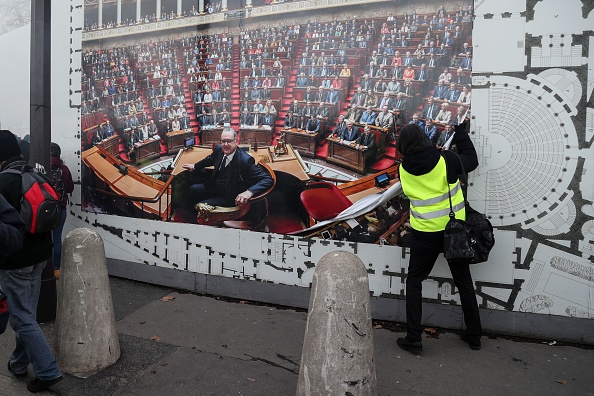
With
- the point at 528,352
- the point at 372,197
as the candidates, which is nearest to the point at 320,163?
the point at 372,197

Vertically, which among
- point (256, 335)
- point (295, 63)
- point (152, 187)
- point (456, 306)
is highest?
point (295, 63)

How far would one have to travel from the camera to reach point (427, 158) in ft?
13.3

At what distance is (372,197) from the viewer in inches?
190

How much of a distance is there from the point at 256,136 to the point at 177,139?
1153 mm

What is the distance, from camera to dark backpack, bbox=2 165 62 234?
3.47 m

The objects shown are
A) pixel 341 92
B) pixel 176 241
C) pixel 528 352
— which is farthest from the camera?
pixel 176 241

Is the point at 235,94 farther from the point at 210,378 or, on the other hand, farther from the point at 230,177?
the point at 210,378

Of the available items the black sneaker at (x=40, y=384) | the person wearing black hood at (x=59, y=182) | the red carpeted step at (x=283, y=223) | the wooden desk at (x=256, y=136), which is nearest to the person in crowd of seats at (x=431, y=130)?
the red carpeted step at (x=283, y=223)

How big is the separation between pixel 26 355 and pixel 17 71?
630cm

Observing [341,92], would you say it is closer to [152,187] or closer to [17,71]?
[152,187]

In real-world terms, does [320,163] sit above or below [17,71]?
below

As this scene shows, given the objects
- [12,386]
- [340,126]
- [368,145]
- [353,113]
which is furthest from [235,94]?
[12,386]

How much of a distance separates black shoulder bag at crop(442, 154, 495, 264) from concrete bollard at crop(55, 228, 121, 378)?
2.94 metres

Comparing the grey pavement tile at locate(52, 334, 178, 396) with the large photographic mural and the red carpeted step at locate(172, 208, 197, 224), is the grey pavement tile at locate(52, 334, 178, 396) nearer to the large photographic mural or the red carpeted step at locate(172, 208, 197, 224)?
the large photographic mural
